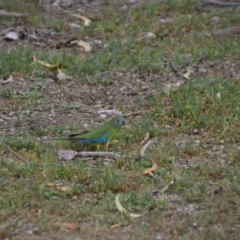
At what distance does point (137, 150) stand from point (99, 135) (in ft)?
0.96

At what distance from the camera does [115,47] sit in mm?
8102

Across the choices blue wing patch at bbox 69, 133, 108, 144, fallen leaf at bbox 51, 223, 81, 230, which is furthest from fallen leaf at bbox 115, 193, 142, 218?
blue wing patch at bbox 69, 133, 108, 144

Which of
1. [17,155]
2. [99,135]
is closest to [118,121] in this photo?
[99,135]

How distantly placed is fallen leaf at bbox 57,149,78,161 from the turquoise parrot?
95 mm

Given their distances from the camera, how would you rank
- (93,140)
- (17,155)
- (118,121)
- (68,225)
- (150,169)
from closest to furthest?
(68,225)
(150,169)
(17,155)
(93,140)
(118,121)

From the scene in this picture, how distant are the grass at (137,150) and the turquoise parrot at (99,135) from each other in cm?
10

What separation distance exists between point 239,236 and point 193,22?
4.17m

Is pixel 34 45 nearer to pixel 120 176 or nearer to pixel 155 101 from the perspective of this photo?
pixel 155 101

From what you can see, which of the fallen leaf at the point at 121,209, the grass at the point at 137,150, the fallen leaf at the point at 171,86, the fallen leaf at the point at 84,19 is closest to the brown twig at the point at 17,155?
the grass at the point at 137,150

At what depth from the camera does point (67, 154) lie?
5.95 meters

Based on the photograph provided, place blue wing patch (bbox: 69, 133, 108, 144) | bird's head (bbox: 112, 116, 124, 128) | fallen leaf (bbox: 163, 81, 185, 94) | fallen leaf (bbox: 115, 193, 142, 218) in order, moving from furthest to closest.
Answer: fallen leaf (bbox: 163, 81, 185, 94), bird's head (bbox: 112, 116, 124, 128), blue wing patch (bbox: 69, 133, 108, 144), fallen leaf (bbox: 115, 193, 142, 218)

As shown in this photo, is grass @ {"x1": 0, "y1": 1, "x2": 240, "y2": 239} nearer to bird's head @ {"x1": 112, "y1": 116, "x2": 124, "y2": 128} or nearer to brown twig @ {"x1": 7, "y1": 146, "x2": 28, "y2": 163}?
brown twig @ {"x1": 7, "y1": 146, "x2": 28, "y2": 163}

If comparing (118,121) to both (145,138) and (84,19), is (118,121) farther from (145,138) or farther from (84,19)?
(84,19)

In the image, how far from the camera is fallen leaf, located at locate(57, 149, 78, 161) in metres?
5.92
